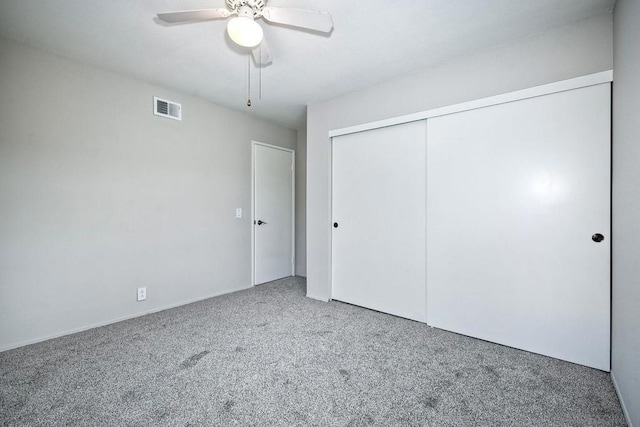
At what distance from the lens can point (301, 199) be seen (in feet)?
15.2

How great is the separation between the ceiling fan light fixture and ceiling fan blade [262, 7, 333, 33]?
12cm

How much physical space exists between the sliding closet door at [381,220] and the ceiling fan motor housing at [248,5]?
5.35 feet

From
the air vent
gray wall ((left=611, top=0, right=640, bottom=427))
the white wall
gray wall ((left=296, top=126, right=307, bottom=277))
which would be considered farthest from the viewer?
gray wall ((left=296, top=126, right=307, bottom=277))

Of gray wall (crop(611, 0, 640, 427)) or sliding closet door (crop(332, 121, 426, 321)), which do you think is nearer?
gray wall (crop(611, 0, 640, 427))

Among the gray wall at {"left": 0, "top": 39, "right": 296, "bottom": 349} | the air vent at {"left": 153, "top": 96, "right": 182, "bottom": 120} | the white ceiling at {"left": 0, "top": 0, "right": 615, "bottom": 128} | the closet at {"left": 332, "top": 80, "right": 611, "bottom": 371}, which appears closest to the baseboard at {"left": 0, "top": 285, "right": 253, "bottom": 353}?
the gray wall at {"left": 0, "top": 39, "right": 296, "bottom": 349}

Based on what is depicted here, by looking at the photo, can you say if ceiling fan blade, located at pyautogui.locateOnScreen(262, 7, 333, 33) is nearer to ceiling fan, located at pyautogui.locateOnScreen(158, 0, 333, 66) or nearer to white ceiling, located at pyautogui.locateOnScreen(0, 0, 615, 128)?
ceiling fan, located at pyautogui.locateOnScreen(158, 0, 333, 66)

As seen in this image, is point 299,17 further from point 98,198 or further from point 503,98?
point 98,198

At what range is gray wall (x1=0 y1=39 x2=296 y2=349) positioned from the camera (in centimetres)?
222

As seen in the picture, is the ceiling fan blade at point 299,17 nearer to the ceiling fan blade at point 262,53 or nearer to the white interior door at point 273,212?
the ceiling fan blade at point 262,53

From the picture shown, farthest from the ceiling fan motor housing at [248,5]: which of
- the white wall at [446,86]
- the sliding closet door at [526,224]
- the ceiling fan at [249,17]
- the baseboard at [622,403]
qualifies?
the baseboard at [622,403]

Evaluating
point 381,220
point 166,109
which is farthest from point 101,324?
point 381,220

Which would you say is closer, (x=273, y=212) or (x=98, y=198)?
(x=98, y=198)

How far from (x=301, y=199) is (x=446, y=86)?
273 cm

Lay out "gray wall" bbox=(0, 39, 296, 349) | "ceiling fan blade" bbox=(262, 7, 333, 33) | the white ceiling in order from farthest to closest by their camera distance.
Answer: "gray wall" bbox=(0, 39, 296, 349)
the white ceiling
"ceiling fan blade" bbox=(262, 7, 333, 33)
